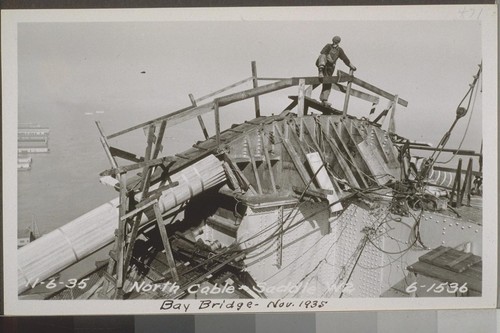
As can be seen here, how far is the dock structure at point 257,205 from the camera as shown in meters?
5.18

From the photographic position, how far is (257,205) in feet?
19.4

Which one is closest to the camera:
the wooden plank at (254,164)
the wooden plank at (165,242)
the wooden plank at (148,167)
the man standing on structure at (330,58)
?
the wooden plank at (148,167)

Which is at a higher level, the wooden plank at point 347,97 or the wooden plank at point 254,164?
the wooden plank at point 347,97

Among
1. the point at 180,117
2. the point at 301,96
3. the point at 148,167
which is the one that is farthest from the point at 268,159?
the point at 148,167

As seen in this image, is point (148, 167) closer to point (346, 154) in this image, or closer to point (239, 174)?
point (239, 174)

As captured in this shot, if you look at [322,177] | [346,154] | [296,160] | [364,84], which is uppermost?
[364,84]

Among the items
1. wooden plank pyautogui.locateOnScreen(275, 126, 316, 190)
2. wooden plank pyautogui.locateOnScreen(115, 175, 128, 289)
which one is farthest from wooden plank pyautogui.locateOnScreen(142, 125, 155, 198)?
wooden plank pyautogui.locateOnScreen(275, 126, 316, 190)

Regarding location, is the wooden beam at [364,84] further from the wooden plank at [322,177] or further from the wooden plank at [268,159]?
the wooden plank at [268,159]

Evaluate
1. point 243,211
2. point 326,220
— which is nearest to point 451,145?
point 326,220

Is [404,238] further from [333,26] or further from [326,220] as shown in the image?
[333,26]

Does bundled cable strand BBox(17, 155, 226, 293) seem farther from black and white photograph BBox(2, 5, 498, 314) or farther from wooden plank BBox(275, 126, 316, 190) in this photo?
wooden plank BBox(275, 126, 316, 190)

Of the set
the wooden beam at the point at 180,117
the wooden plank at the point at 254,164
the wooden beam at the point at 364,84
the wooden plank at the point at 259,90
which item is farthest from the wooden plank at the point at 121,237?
the wooden beam at the point at 364,84

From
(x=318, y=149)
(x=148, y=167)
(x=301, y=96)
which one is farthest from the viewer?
(x=318, y=149)

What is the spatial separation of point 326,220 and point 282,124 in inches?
84.2
